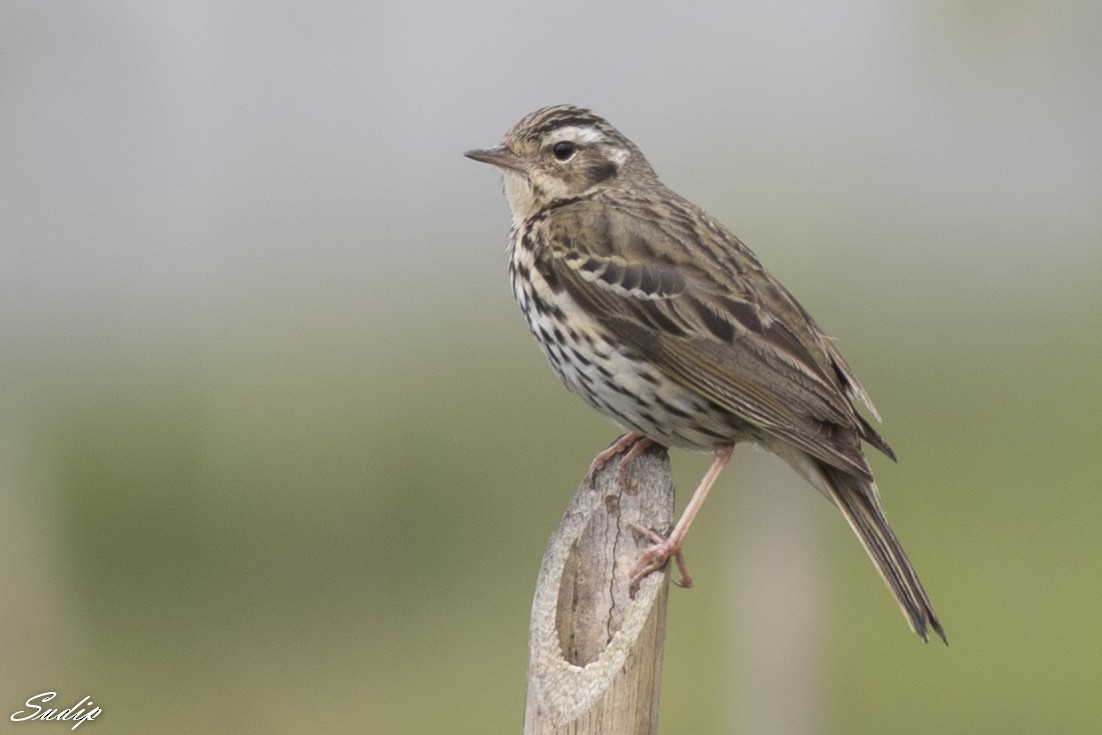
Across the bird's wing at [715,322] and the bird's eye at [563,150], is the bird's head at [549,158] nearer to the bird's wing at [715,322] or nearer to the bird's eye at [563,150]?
the bird's eye at [563,150]

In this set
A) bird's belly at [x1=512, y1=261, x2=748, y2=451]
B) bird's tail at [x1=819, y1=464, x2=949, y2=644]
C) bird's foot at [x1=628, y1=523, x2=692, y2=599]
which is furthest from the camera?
bird's belly at [x1=512, y1=261, x2=748, y2=451]

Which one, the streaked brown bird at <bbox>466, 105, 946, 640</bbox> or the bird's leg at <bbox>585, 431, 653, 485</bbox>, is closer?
the bird's leg at <bbox>585, 431, 653, 485</bbox>

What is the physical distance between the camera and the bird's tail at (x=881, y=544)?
636cm

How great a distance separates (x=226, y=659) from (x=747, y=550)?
3.59 metres

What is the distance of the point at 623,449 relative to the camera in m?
7.24

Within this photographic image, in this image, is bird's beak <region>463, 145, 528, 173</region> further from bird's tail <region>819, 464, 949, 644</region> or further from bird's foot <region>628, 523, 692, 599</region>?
bird's foot <region>628, 523, 692, 599</region>

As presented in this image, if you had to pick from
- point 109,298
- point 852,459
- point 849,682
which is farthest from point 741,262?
point 109,298

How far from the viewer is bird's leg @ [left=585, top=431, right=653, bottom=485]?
654 centimetres

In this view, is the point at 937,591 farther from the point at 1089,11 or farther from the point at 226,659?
the point at 1089,11

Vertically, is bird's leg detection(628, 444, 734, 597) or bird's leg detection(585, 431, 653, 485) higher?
bird's leg detection(585, 431, 653, 485)

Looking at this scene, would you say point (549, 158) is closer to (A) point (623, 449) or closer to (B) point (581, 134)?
(B) point (581, 134)

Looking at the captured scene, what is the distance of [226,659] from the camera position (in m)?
10.4

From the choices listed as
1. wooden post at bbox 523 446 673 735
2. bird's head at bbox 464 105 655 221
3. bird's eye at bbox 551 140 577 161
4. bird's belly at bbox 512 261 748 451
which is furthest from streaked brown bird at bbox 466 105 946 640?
wooden post at bbox 523 446 673 735

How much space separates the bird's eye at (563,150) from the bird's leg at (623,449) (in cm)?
147
